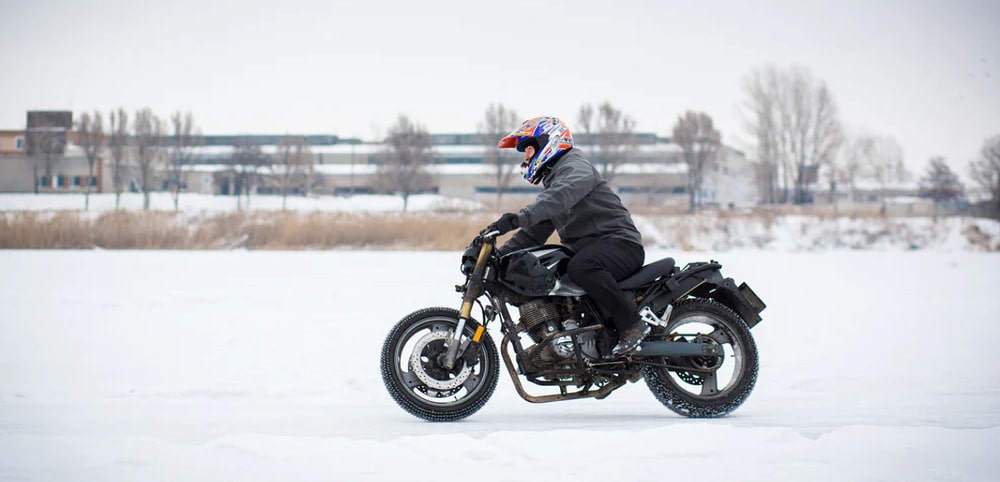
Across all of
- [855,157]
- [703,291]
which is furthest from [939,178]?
[703,291]

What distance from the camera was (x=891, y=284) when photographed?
15930 millimetres

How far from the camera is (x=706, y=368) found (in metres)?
5.80

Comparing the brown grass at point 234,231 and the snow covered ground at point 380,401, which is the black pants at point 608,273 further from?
the brown grass at point 234,231

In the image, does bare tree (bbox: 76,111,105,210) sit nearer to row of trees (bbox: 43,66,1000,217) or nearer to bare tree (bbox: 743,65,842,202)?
row of trees (bbox: 43,66,1000,217)

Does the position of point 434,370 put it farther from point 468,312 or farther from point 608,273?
point 608,273

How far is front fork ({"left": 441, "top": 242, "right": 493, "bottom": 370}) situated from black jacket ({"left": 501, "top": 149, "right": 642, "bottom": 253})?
305 millimetres

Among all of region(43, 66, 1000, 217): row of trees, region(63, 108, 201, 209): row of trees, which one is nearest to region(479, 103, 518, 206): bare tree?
region(43, 66, 1000, 217): row of trees

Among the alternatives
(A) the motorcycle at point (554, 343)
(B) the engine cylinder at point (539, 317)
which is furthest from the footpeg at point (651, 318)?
(B) the engine cylinder at point (539, 317)

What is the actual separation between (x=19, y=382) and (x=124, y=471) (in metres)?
3.53

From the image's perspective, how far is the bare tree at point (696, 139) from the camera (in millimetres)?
65250

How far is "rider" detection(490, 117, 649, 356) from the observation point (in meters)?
5.45

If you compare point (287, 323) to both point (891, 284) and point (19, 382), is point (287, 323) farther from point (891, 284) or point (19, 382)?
point (891, 284)

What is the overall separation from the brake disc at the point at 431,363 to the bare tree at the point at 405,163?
2237 inches

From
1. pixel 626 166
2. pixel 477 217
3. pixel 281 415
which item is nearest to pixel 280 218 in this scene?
pixel 477 217
